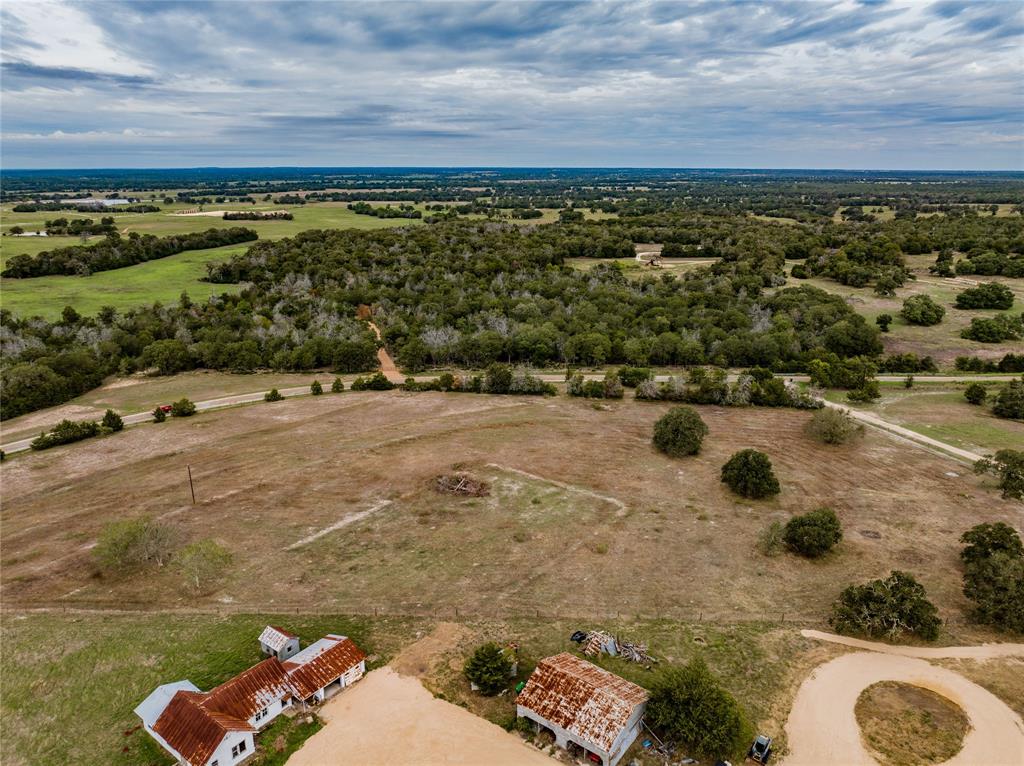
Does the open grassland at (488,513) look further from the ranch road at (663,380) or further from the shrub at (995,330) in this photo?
the shrub at (995,330)

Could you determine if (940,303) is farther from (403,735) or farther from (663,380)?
(403,735)

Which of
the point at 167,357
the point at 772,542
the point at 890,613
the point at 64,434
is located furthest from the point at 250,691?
the point at 167,357

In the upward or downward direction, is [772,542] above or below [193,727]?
below

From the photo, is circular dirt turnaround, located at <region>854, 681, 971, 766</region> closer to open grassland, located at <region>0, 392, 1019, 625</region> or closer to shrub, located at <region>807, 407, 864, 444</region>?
open grassland, located at <region>0, 392, 1019, 625</region>

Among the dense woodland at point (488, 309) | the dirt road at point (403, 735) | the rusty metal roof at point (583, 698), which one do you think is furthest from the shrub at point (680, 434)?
the dirt road at point (403, 735)

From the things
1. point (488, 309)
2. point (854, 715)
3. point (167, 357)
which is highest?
point (488, 309)

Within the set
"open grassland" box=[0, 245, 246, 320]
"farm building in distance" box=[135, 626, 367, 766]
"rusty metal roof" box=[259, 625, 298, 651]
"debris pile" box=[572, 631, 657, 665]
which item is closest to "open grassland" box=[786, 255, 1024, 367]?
"debris pile" box=[572, 631, 657, 665]

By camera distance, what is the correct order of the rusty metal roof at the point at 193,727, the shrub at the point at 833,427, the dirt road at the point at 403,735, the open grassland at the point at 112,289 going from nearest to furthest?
the rusty metal roof at the point at 193,727, the dirt road at the point at 403,735, the shrub at the point at 833,427, the open grassland at the point at 112,289
